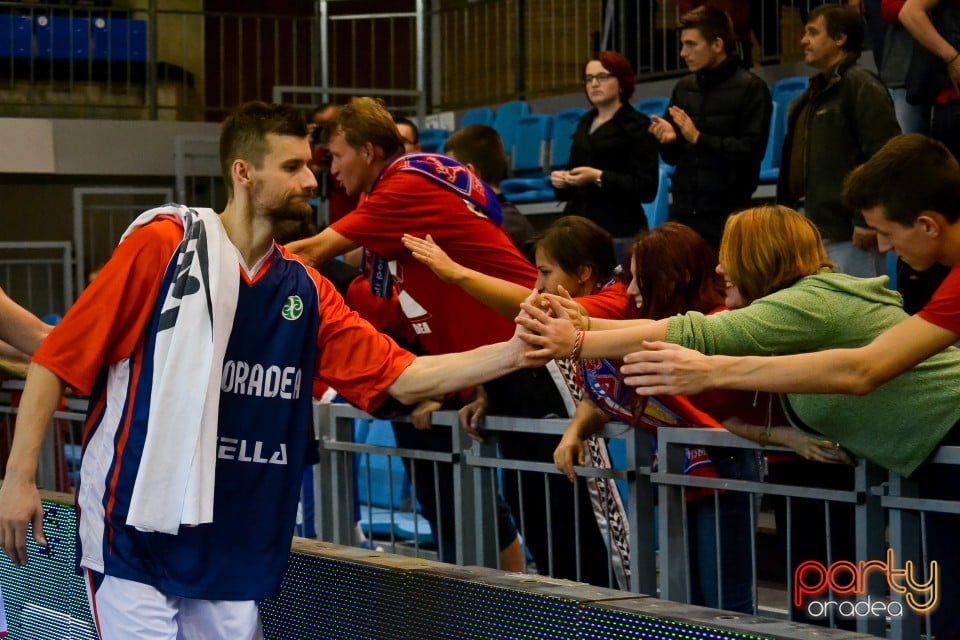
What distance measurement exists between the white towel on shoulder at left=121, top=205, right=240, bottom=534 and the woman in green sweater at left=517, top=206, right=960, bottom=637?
808 millimetres

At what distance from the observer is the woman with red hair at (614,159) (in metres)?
6.95

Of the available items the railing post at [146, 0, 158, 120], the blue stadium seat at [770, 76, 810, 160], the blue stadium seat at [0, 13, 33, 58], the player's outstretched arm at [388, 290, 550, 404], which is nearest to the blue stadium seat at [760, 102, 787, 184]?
the blue stadium seat at [770, 76, 810, 160]

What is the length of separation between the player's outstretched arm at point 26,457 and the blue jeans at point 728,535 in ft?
6.05

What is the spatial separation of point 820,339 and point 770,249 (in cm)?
28

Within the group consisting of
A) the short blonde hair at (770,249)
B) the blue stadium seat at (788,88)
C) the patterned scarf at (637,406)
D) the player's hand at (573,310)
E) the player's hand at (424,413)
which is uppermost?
the blue stadium seat at (788,88)

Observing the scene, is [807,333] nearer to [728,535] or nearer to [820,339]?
[820,339]

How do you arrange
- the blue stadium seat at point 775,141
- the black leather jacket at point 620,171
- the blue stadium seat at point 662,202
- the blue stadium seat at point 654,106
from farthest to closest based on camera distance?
the blue stadium seat at point 654,106 → the blue stadium seat at point 775,141 → the blue stadium seat at point 662,202 → the black leather jacket at point 620,171

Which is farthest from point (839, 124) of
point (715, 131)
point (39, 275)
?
point (39, 275)

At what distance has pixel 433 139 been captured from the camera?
12.5 meters

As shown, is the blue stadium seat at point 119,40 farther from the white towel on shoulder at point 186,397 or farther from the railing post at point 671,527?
the white towel on shoulder at point 186,397

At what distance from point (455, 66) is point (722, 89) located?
8303mm

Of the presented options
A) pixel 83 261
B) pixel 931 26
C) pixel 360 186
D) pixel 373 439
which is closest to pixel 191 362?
pixel 360 186

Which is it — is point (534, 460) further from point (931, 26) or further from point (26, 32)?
point (26, 32)

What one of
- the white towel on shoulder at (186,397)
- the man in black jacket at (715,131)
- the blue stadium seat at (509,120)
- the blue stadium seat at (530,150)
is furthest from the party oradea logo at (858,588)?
the blue stadium seat at (509,120)
